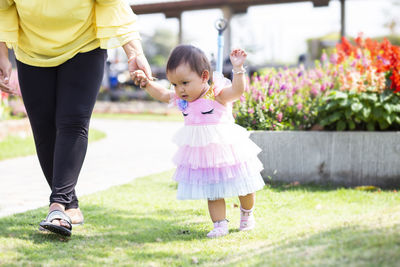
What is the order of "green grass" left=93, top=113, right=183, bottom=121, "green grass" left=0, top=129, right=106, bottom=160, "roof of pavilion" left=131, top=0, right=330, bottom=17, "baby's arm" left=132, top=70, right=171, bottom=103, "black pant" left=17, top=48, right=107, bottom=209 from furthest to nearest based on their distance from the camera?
"green grass" left=93, top=113, right=183, bottom=121 → "roof of pavilion" left=131, top=0, right=330, bottom=17 → "green grass" left=0, top=129, right=106, bottom=160 → "baby's arm" left=132, top=70, right=171, bottom=103 → "black pant" left=17, top=48, right=107, bottom=209

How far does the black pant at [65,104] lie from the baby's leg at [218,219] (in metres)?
0.76

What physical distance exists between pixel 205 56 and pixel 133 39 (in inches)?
16.3

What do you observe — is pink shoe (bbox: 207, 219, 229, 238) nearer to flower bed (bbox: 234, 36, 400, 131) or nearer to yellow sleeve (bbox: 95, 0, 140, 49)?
yellow sleeve (bbox: 95, 0, 140, 49)

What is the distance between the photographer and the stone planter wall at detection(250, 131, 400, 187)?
4352 millimetres

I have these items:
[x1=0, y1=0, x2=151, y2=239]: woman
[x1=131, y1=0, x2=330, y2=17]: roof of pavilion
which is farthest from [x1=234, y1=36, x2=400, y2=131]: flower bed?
[x1=131, y1=0, x2=330, y2=17]: roof of pavilion

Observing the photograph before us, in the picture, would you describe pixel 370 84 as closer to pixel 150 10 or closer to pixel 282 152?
pixel 282 152

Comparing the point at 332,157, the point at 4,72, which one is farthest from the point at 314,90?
the point at 4,72

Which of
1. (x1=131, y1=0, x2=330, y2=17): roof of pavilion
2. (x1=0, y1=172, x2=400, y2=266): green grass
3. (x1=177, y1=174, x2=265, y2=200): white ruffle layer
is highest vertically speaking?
(x1=131, y1=0, x2=330, y2=17): roof of pavilion

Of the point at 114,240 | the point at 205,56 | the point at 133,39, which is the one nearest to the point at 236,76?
the point at 205,56

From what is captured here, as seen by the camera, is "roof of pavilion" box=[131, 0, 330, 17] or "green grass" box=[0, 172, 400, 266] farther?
"roof of pavilion" box=[131, 0, 330, 17]

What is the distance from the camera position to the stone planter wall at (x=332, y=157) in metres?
4.35

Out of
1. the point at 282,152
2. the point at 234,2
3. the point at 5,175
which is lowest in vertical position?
the point at 5,175

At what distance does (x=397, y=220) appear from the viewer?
2350 millimetres

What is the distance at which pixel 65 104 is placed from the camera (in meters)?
2.81
